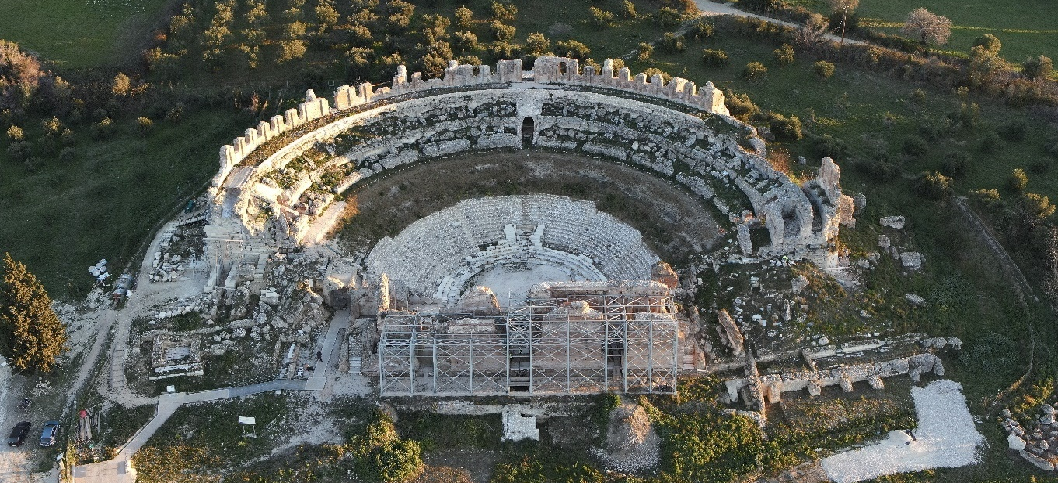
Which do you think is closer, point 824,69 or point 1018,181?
point 1018,181

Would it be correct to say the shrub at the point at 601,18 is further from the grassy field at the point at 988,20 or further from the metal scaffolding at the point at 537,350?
the metal scaffolding at the point at 537,350

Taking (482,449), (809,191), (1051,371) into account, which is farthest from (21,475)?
(1051,371)

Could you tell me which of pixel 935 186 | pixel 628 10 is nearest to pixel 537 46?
pixel 628 10

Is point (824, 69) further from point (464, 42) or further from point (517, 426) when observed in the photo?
point (517, 426)

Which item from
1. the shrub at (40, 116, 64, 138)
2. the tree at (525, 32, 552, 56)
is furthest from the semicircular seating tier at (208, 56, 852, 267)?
the shrub at (40, 116, 64, 138)

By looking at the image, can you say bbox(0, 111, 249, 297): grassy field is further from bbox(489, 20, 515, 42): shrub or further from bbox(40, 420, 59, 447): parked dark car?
bbox(489, 20, 515, 42): shrub

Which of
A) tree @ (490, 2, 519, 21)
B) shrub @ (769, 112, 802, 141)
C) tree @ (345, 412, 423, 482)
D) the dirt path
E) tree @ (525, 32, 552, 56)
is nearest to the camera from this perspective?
tree @ (345, 412, 423, 482)

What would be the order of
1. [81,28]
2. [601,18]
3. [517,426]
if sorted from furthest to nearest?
[601,18]
[81,28]
[517,426]
